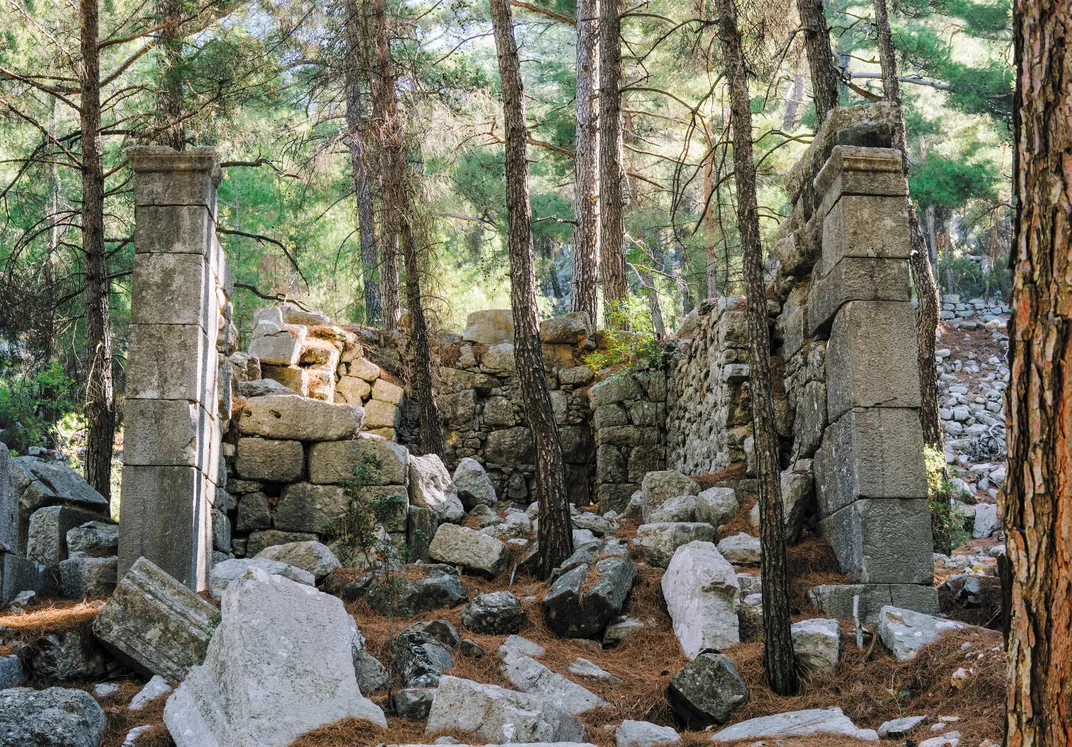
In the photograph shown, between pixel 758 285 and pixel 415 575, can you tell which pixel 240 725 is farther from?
pixel 758 285

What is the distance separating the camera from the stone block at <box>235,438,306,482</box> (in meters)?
8.51

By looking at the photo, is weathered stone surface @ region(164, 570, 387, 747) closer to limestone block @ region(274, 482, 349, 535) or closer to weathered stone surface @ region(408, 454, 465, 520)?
limestone block @ region(274, 482, 349, 535)

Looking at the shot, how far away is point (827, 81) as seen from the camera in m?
9.46

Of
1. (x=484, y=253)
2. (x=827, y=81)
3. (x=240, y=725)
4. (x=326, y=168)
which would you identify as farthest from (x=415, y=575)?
(x=484, y=253)

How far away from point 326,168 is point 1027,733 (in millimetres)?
12134

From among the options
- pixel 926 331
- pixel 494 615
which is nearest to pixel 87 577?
pixel 494 615

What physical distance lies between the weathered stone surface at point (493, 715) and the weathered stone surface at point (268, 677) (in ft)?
0.98

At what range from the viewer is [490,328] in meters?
12.6

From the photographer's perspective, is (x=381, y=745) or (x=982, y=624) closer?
(x=381, y=745)

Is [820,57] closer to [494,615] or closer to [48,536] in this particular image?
[494,615]

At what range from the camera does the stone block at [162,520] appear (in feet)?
22.1

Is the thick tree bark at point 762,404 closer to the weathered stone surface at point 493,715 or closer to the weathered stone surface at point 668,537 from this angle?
the weathered stone surface at point 493,715

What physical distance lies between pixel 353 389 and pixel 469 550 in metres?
4.30

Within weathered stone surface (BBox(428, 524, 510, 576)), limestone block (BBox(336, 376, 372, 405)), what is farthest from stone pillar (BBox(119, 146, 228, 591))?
limestone block (BBox(336, 376, 372, 405))
